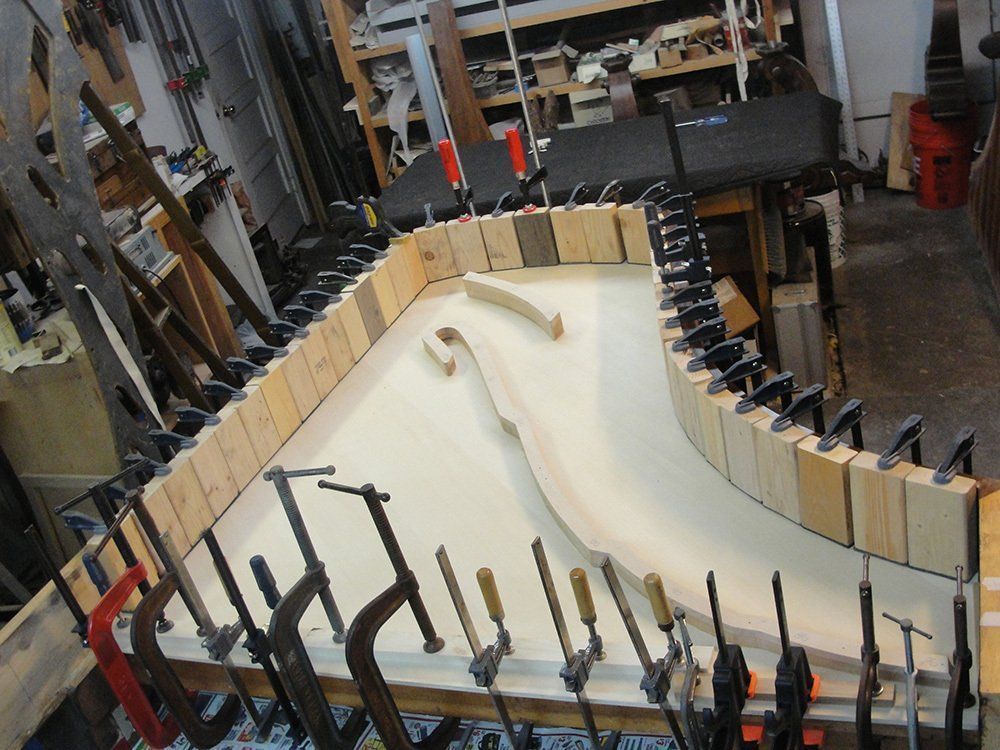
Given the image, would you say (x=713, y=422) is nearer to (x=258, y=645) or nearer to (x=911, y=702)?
(x=911, y=702)

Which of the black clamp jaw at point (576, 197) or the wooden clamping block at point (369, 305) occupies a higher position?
the black clamp jaw at point (576, 197)

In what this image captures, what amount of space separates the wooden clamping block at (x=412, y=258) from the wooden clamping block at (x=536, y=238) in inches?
13.0

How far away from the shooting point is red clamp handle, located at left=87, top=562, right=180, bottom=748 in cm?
192

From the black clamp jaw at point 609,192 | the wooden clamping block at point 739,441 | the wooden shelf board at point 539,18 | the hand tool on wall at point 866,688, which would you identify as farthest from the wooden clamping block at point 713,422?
the wooden shelf board at point 539,18

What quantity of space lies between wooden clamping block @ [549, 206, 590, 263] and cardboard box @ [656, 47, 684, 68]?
2.84 m

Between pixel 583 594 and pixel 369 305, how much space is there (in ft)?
5.38

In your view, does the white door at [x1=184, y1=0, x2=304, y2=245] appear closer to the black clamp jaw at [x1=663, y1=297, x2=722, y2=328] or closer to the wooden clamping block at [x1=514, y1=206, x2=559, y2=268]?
the wooden clamping block at [x1=514, y1=206, x2=559, y2=268]

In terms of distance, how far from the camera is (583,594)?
161 cm

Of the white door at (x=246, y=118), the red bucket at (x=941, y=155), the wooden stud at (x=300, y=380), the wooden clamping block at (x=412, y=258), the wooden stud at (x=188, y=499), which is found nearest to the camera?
the wooden stud at (x=188, y=499)

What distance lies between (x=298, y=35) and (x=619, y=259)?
562cm

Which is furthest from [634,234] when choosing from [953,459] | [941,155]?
[941,155]

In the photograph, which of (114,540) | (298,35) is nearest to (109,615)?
(114,540)

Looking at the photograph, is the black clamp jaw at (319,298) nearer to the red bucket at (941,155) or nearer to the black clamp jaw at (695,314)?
the black clamp jaw at (695,314)

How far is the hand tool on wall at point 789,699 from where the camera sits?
5.08ft
